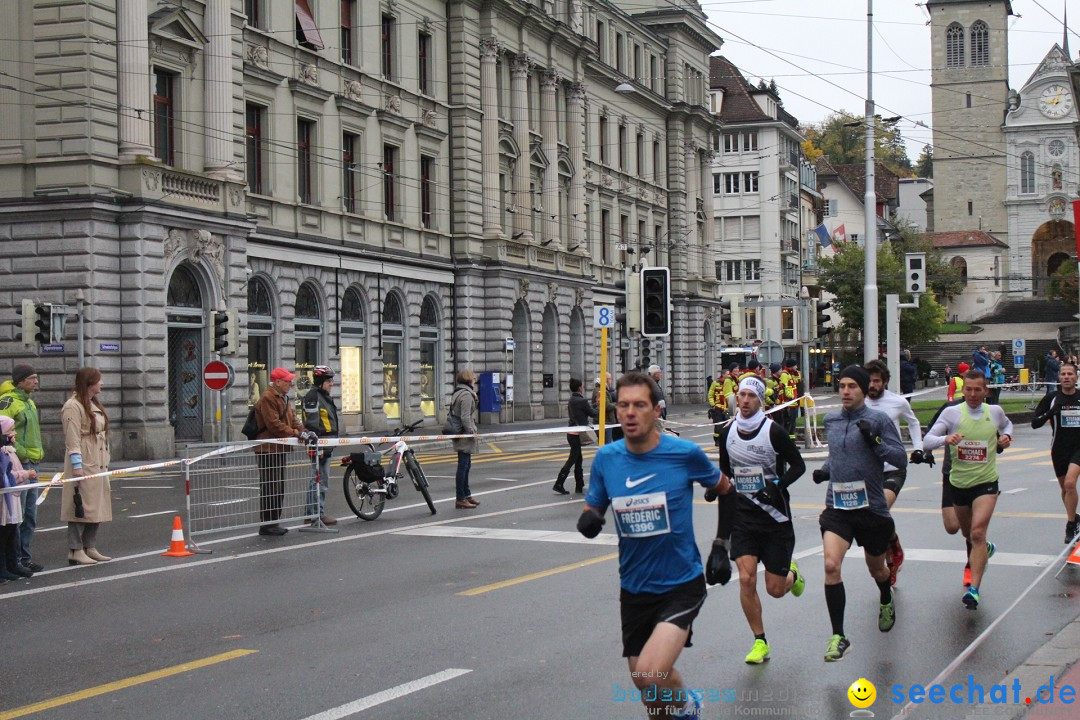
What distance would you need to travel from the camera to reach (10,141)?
29391 mm

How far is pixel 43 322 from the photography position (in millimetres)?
26641

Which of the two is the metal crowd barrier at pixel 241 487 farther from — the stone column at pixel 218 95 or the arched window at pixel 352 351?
the arched window at pixel 352 351

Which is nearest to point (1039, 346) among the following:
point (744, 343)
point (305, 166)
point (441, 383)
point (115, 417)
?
point (744, 343)

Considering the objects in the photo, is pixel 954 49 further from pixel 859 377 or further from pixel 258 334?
pixel 859 377

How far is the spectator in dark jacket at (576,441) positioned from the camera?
20031 mm

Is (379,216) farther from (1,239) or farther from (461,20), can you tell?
(1,239)

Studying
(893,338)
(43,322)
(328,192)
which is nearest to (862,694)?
(43,322)

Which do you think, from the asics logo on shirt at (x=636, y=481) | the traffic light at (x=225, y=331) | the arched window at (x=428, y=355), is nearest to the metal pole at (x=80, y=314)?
the traffic light at (x=225, y=331)

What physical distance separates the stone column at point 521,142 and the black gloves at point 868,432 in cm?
4057

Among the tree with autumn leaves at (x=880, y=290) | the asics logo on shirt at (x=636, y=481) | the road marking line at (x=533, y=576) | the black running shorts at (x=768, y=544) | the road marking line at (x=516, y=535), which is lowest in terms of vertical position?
the road marking line at (x=516, y=535)

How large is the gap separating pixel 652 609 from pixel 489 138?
42282 mm

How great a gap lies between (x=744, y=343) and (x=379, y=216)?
151 ft

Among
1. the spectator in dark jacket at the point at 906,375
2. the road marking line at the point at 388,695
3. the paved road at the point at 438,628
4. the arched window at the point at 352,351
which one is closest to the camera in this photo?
the road marking line at the point at 388,695

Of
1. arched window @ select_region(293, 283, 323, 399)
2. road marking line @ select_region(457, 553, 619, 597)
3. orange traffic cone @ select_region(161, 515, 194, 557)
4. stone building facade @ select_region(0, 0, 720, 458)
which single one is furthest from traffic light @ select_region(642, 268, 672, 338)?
arched window @ select_region(293, 283, 323, 399)
